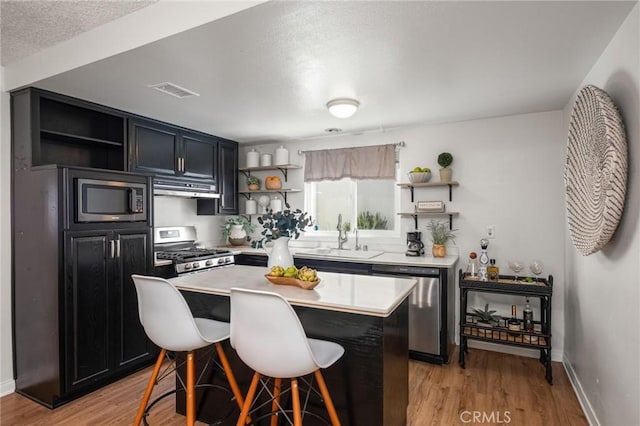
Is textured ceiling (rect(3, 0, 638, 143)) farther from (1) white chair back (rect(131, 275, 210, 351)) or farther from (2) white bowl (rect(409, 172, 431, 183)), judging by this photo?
(1) white chair back (rect(131, 275, 210, 351))

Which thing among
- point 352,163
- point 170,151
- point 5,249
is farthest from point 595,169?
point 5,249

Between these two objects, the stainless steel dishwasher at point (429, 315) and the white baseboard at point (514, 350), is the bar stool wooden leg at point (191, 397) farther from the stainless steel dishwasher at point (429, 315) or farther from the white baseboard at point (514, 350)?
the white baseboard at point (514, 350)

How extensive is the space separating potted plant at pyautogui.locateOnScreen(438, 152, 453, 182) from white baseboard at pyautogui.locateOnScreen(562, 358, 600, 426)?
186 cm

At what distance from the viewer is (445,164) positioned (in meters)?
3.53

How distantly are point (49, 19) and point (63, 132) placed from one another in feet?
3.68

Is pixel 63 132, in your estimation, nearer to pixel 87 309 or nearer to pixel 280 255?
pixel 87 309

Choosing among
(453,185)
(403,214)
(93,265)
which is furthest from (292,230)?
(453,185)

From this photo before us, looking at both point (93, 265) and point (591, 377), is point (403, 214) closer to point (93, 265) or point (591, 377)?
point (591, 377)

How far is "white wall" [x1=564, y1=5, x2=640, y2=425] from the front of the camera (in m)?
1.60

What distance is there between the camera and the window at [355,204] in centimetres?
405

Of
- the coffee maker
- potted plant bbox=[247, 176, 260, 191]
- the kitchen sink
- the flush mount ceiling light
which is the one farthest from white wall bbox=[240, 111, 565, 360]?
potted plant bbox=[247, 176, 260, 191]

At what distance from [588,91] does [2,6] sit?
3.24 meters

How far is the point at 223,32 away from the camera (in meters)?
1.81

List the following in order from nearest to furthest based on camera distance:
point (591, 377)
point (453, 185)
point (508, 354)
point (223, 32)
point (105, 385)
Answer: point (223, 32), point (591, 377), point (105, 385), point (508, 354), point (453, 185)
